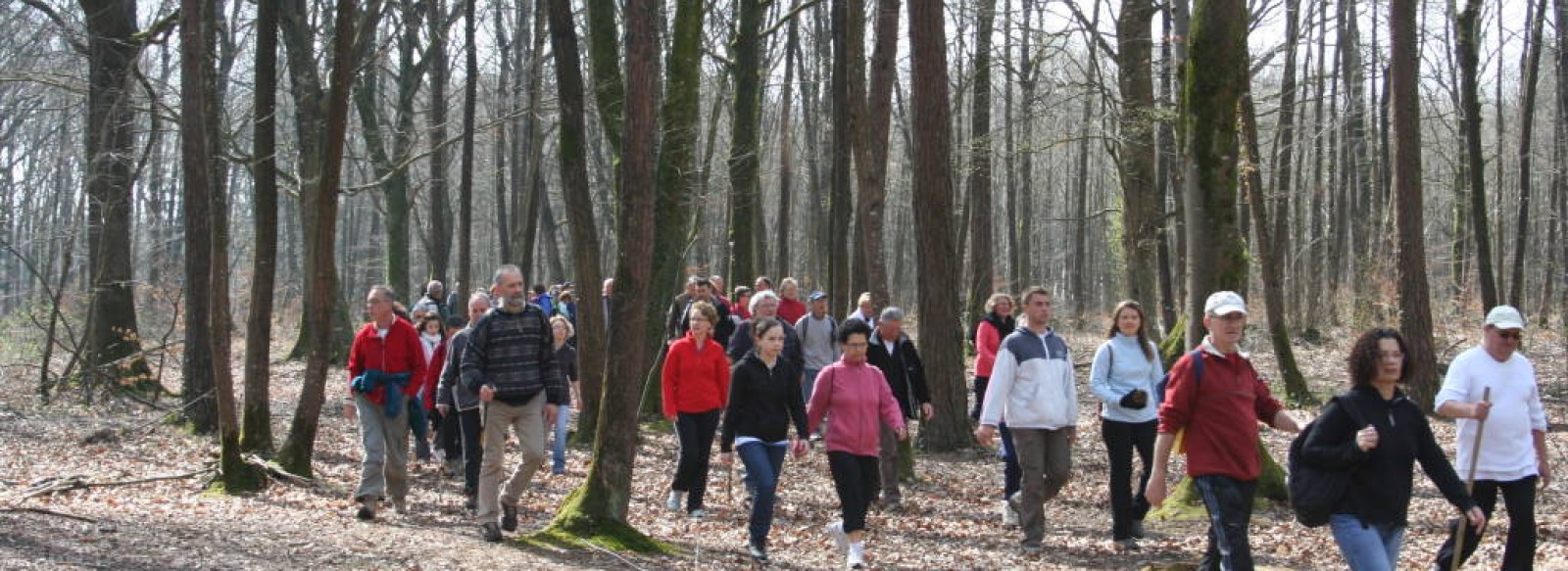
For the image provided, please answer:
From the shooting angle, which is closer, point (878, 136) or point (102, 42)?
point (878, 136)

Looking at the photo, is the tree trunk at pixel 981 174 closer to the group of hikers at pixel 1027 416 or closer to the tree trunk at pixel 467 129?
the tree trunk at pixel 467 129

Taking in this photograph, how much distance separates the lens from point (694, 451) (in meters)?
10.3

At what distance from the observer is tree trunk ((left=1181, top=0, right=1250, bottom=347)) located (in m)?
10.1

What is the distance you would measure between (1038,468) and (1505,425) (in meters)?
3.01

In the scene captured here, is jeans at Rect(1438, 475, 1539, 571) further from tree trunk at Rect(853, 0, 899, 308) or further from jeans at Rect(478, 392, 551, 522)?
tree trunk at Rect(853, 0, 899, 308)

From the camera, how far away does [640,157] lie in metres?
8.40

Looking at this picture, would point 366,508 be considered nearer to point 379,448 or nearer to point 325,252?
point 379,448

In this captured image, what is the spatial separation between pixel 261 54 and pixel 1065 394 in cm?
804

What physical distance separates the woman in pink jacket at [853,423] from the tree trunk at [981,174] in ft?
38.5

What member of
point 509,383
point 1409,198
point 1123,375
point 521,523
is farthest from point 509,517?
point 1409,198

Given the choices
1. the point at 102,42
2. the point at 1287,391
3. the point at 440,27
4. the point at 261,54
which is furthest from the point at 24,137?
the point at 1287,391

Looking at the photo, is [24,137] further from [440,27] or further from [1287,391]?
[1287,391]

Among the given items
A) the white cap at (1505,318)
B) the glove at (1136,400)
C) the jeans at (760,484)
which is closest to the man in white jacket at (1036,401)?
the glove at (1136,400)

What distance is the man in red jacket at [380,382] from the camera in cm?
973
